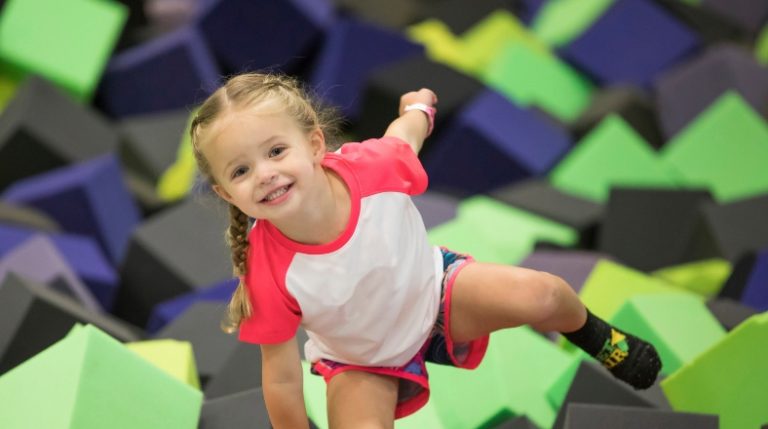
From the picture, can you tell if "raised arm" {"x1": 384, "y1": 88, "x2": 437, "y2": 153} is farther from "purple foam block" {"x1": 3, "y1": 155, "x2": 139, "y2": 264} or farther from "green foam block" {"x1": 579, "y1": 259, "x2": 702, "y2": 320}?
"purple foam block" {"x1": 3, "y1": 155, "x2": 139, "y2": 264}

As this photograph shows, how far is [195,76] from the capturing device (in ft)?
11.9

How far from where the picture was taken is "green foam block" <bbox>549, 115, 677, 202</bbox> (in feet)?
10.1

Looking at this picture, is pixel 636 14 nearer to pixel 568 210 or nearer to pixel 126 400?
pixel 568 210

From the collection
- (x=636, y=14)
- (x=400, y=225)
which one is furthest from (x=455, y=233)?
(x=636, y=14)

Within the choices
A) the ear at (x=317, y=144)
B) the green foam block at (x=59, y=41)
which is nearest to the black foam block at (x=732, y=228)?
the ear at (x=317, y=144)

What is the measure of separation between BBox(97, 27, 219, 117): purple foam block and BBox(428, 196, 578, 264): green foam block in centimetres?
119

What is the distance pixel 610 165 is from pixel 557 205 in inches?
12.6

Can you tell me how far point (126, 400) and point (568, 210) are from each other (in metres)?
1.65

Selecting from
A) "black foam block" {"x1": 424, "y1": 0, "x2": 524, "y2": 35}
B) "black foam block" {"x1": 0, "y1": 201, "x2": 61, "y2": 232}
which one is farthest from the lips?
"black foam block" {"x1": 424, "y1": 0, "x2": 524, "y2": 35}

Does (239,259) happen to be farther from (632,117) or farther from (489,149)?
(632,117)

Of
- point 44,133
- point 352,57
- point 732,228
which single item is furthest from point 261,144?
point 352,57

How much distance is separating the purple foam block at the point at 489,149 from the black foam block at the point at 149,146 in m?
0.82

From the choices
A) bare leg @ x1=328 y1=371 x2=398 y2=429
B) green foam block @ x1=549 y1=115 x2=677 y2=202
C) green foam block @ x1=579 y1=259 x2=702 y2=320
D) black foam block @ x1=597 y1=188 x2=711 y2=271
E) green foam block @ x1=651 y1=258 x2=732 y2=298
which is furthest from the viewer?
green foam block @ x1=549 y1=115 x2=677 y2=202

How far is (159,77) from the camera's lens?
3.65 metres
